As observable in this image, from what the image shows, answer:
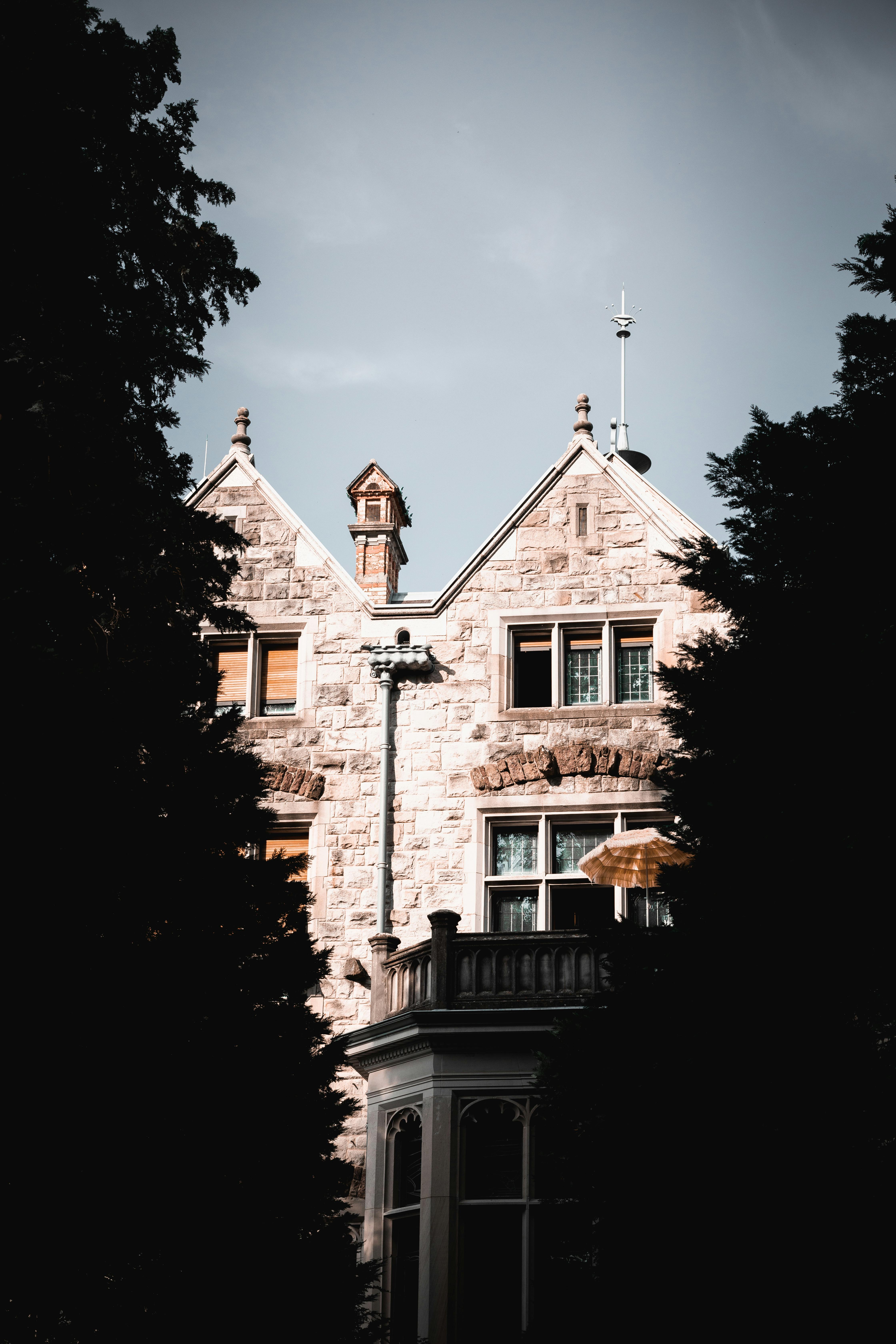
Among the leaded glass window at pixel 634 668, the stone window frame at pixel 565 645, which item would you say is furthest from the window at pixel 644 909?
the leaded glass window at pixel 634 668

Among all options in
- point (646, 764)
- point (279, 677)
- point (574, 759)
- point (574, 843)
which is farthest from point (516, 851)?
point (279, 677)

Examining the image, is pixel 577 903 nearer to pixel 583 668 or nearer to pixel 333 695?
pixel 583 668

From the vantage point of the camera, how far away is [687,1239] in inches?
384

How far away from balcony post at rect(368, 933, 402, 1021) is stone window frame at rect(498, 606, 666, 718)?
350cm

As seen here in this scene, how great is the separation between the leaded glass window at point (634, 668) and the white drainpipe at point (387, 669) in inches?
98.6

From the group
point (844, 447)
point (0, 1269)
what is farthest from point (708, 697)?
point (0, 1269)

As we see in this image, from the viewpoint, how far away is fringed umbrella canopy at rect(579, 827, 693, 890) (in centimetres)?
1558

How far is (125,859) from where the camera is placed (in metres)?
10.5

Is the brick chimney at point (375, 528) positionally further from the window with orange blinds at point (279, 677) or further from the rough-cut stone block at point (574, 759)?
the rough-cut stone block at point (574, 759)

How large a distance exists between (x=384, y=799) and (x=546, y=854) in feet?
7.12

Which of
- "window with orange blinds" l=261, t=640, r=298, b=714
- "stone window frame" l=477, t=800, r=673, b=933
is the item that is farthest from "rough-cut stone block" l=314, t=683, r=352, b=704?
"stone window frame" l=477, t=800, r=673, b=933

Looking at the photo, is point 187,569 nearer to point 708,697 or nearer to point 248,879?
point 248,879

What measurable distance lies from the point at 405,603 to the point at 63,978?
403 inches

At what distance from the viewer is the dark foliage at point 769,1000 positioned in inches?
377
